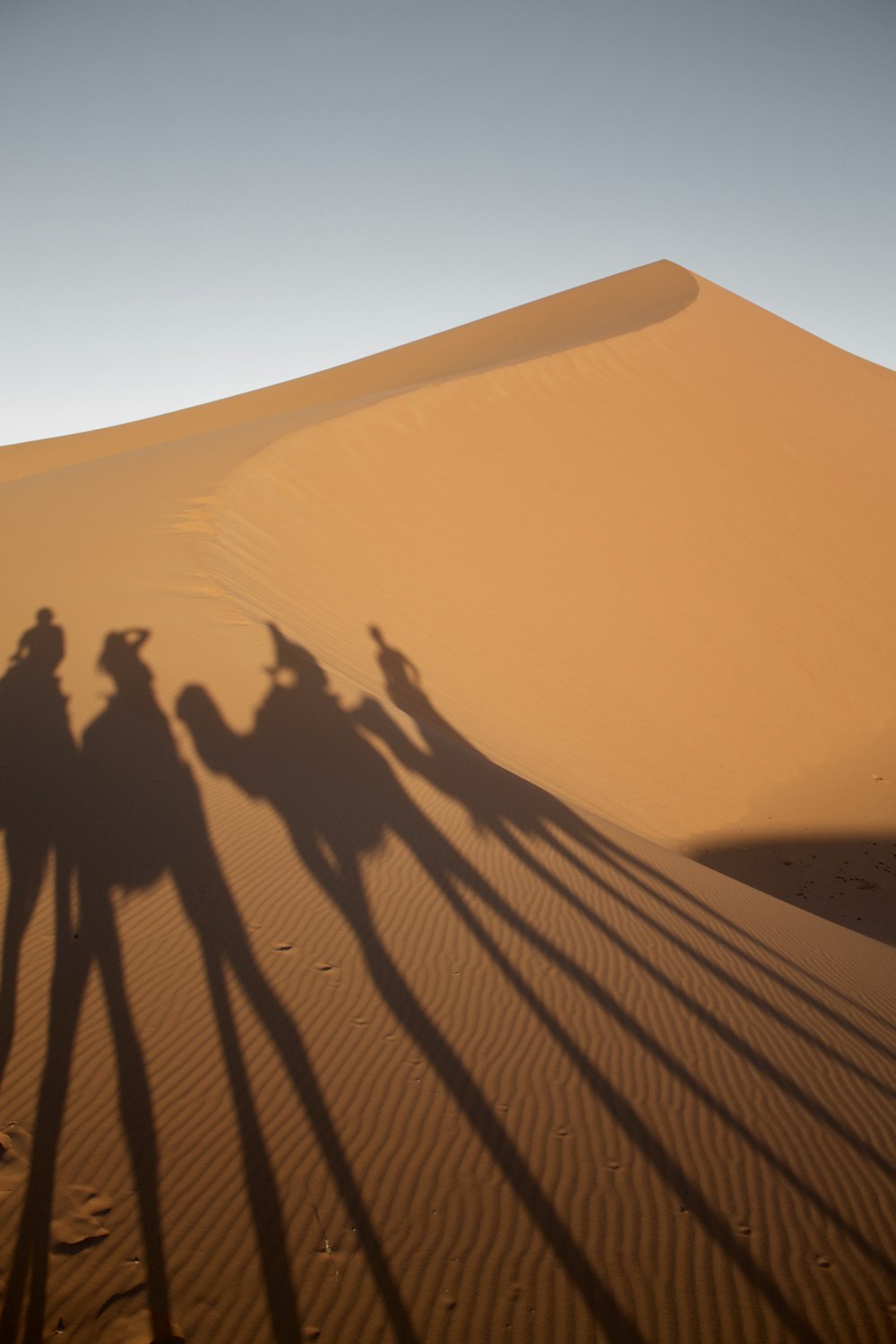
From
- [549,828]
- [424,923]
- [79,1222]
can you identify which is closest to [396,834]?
[424,923]

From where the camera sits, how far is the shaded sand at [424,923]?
113 inches

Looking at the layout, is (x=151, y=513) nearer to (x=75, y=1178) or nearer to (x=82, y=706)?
(x=82, y=706)

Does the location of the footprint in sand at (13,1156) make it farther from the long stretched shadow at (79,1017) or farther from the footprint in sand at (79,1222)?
the footprint in sand at (79,1222)

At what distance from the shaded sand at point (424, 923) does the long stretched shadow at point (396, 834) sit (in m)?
0.03

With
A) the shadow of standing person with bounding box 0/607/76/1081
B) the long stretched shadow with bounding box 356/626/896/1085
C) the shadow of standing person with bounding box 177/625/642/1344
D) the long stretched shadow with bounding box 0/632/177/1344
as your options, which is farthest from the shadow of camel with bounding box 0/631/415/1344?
the long stretched shadow with bounding box 356/626/896/1085

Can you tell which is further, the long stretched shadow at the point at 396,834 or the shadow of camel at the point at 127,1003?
the long stretched shadow at the point at 396,834

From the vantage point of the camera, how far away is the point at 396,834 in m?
5.92

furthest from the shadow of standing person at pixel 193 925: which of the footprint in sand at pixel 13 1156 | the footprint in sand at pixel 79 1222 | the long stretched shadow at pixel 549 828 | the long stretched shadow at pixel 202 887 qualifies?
the long stretched shadow at pixel 549 828

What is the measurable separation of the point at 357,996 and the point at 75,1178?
57.9 inches

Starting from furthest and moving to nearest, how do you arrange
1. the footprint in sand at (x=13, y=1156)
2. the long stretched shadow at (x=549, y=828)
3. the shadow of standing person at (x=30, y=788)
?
the long stretched shadow at (x=549, y=828), the shadow of standing person at (x=30, y=788), the footprint in sand at (x=13, y=1156)

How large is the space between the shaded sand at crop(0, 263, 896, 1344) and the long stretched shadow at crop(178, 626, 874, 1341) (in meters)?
0.03

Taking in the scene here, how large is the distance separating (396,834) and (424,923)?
110cm

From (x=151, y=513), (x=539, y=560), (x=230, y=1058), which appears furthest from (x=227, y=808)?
(x=539, y=560)

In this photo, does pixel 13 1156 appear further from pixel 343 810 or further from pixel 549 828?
pixel 549 828
